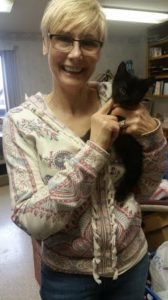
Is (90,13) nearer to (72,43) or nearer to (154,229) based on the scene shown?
(72,43)

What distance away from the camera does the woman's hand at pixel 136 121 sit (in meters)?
0.63

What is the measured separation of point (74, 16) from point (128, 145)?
0.32m

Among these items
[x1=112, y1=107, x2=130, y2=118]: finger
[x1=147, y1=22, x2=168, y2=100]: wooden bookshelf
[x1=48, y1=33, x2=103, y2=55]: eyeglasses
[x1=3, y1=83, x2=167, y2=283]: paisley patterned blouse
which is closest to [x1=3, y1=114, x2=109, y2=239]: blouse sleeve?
[x1=3, y1=83, x2=167, y2=283]: paisley patterned blouse

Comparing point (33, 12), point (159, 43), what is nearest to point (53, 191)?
point (33, 12)

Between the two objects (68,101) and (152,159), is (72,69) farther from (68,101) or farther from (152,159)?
(152,159)

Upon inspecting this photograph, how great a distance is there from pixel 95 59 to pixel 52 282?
0.55m

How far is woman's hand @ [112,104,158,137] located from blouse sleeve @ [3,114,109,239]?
0.10 m

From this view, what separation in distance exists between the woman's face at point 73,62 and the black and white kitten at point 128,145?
0.31 ft

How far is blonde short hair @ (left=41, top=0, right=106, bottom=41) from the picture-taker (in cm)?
61

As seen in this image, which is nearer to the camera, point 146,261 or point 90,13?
point 90,13

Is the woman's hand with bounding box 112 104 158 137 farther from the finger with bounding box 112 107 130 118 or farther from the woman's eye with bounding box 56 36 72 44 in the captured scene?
Result: the woman's eye with bounding box 56 36 72 44

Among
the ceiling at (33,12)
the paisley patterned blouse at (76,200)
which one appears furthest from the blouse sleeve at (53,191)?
the ceiling at (33,12)

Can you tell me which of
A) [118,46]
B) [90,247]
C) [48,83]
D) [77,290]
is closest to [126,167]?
[90,247]

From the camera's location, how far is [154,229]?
1.51 metres
